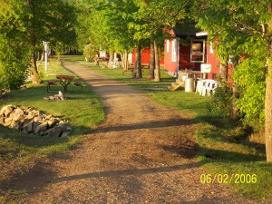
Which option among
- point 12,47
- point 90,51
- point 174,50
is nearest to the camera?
point 12,47

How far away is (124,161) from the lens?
12.0m

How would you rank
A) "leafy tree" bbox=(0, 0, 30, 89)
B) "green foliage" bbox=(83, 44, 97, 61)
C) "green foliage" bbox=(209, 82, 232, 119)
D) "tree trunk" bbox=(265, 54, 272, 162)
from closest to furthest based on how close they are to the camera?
"tree trunk" bbox=(265, 54, 272, 162)
"green foliage" bbox=(209, 82, 232, 119)
"leafy tree" bbox=(0, 0, 30, 89)
"green foliage" bbox=(83, 44, 97, 61)

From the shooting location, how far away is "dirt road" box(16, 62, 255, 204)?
928 centimetres

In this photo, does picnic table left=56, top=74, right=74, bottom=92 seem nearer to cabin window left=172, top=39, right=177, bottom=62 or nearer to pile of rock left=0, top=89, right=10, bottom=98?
pile of rock left=0, top=89, right=10, bottom=98

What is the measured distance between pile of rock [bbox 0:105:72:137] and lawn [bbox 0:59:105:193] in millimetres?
392

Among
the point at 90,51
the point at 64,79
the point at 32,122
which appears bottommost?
the point at 32,122

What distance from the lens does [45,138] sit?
614 inches

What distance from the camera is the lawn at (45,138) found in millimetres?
12102
